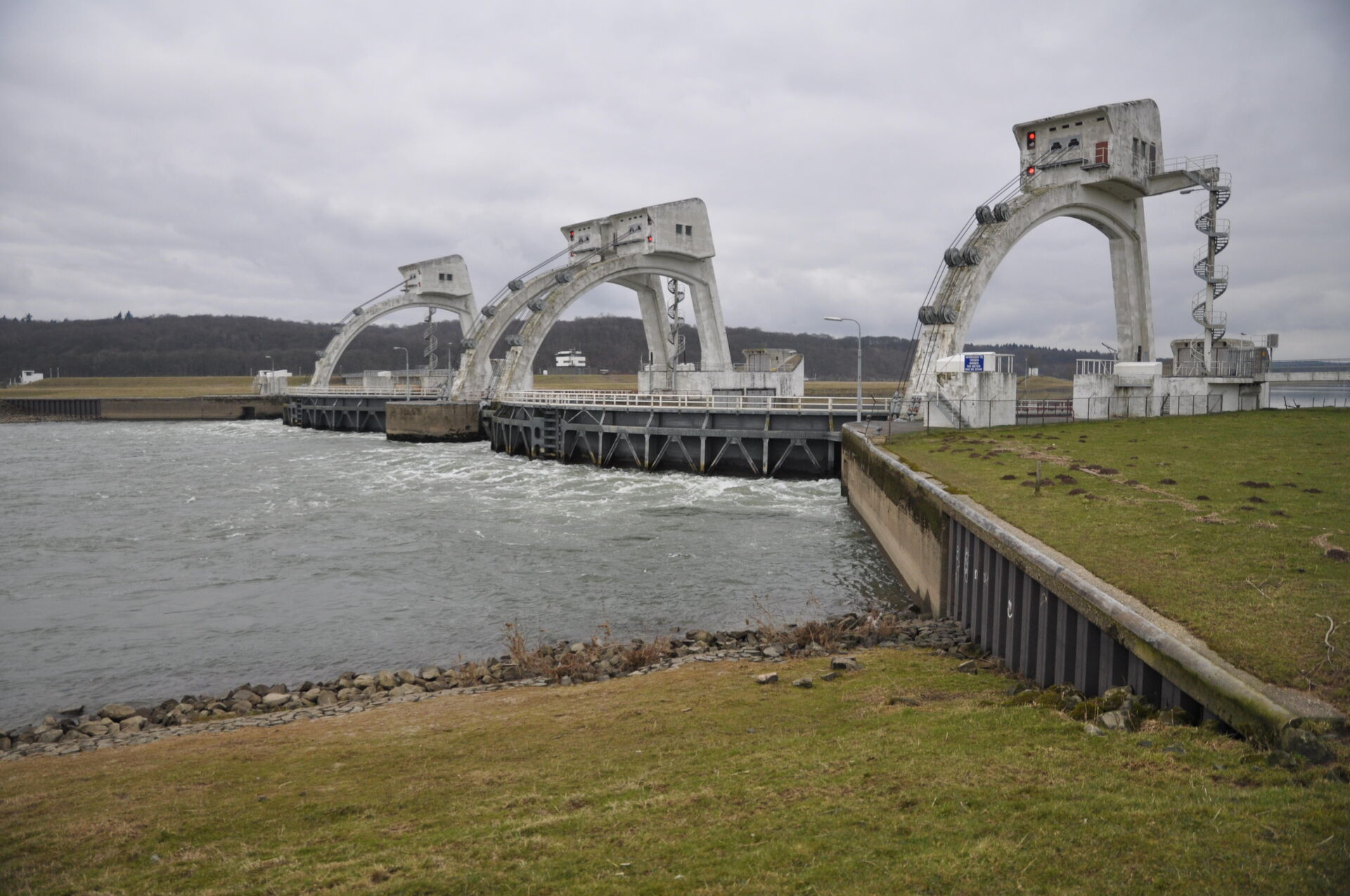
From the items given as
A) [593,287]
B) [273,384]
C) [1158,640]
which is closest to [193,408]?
[273,384]

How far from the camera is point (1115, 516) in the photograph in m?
12.0

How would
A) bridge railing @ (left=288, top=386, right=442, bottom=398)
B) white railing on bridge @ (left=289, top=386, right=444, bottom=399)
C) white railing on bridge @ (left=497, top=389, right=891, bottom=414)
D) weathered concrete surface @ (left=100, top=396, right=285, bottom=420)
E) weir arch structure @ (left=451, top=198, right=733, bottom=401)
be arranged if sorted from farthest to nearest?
1. weathered concrete surface @ (left=100, top=396, right=285, bottom=420)
2. bridge railing @ (left=288, top=386, right=442, bottom=398)
3. white railing on bridge @ (left=289, top=386, right=444, bottom=399)
4. weir arch structure @ (left=451, top=198, right=733, bottom=401)
5. white railing on bridge @ (left=497, top=389, right=891, bottom=414)

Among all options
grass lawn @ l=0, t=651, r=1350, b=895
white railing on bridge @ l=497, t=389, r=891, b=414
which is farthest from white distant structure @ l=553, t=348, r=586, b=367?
grass lawn @ l=0, t=651, r=1350, b=895

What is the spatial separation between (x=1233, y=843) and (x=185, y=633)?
1482 cm

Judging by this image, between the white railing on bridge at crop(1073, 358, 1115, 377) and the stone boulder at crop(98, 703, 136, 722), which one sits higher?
the white railing on bridge at crop(1073, 358, 1115, 377)

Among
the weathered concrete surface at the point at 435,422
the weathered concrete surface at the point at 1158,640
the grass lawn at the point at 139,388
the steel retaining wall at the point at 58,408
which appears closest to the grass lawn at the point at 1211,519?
the weathered concrete surface at the point at 1158,640

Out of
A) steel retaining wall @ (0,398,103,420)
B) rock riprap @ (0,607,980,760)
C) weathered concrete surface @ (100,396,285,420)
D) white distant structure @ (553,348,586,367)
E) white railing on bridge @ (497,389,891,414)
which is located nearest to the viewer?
rock riprap @ (0,607,980,760)

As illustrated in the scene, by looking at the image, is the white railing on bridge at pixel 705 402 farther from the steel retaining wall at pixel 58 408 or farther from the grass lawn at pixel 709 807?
the steel retaining wall at pixel 58 408

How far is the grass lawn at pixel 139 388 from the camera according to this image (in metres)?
98.9

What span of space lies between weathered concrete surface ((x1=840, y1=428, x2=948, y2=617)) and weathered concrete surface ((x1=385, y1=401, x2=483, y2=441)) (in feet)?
105

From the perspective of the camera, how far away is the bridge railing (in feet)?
202

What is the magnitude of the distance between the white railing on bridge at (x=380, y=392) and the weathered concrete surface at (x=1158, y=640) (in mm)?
52328

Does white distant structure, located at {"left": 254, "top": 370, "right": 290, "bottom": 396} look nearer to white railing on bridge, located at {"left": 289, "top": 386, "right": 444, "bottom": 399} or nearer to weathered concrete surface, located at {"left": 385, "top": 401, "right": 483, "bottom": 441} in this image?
white railing on bridge, located at {"left": 289, "top": 386, "right": 444, "bottom": 399}

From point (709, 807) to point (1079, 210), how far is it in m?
35.7
